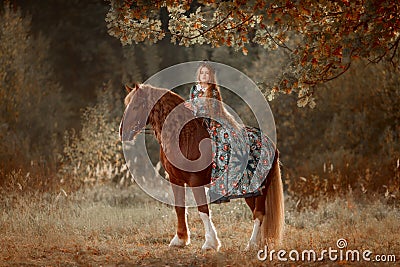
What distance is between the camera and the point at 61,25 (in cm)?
2169

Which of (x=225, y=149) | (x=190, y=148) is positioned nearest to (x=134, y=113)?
(x=190, y=148)

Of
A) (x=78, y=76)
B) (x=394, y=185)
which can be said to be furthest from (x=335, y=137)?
(x=78, y=76)

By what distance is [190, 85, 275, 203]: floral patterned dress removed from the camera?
6.96 metres

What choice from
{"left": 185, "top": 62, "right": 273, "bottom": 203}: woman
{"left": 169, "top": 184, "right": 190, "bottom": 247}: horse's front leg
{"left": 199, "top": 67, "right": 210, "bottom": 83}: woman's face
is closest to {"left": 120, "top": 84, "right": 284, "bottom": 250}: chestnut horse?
{"left": 185, "top": 62, "right": 273, "bottom": 203}: woman

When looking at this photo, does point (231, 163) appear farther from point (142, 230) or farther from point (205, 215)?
point (142, 230)

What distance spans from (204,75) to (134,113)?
96cm

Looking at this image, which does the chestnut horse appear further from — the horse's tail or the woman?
the woman

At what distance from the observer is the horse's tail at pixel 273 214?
701cm

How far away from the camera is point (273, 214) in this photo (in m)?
7.05

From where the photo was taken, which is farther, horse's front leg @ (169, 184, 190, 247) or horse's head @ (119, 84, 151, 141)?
horse's front leg @ (169, 184, 190, 247)

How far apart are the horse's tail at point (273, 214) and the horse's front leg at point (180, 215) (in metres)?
1.02

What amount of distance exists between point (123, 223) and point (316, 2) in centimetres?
475

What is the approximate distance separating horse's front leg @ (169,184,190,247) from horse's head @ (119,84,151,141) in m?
0.87

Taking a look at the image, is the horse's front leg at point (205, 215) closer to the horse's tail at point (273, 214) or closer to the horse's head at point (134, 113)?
the horse's tail at point (273, 214)
